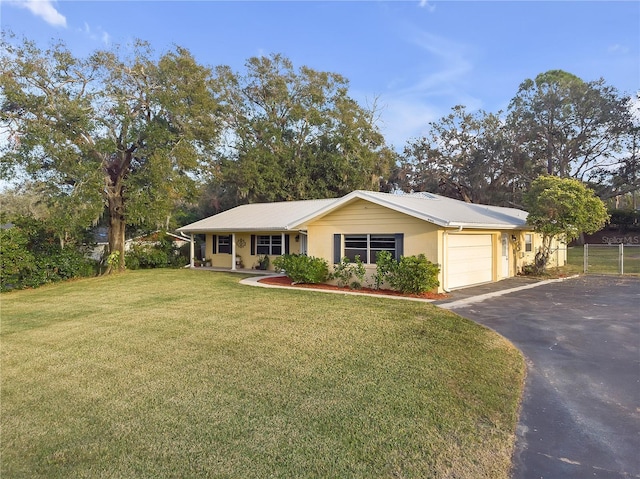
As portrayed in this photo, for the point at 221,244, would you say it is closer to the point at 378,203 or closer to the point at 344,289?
the point at 344,289

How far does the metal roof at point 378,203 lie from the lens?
12828 millimetres

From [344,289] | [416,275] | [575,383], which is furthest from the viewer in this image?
[344,289]

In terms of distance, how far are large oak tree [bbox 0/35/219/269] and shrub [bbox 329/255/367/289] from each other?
987 cm

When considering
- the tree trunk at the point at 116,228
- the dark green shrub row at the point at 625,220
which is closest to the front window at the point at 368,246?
the tree trunk at the point at 116,228

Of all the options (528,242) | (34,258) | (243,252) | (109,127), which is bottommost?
(34,258)

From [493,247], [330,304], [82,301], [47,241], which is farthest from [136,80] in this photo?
[493,247]

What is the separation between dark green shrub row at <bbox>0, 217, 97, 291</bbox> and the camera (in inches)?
609

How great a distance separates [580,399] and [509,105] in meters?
39.5

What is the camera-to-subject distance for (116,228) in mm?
20578

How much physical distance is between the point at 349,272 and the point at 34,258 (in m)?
12.8

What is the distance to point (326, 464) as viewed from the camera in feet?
11.0

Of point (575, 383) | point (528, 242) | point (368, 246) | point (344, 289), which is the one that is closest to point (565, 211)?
point (528, 242)

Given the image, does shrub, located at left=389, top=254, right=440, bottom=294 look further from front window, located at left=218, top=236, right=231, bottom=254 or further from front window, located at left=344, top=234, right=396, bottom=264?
front window, located at left=218, top=236, right=231, bottom=254

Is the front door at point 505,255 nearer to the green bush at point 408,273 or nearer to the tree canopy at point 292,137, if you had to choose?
the green bush at point 408,273
